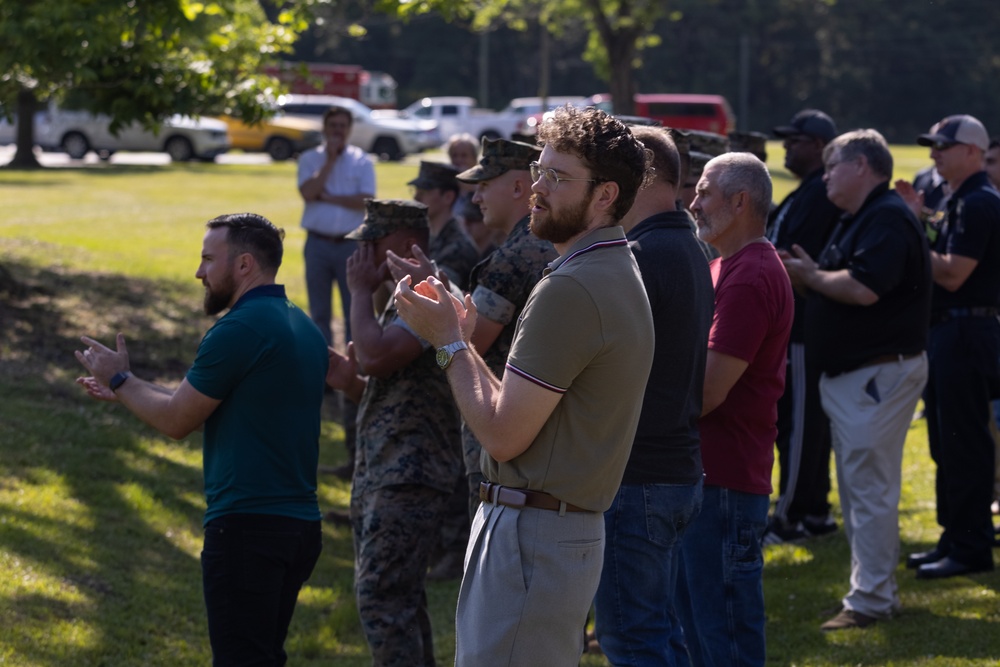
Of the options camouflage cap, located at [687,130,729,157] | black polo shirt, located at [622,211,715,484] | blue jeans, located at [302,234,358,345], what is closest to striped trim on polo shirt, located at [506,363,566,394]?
black polo shirt, located at [622,211,715,484]

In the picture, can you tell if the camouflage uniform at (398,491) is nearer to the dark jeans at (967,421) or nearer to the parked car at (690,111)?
the dark jeans at (967,421)

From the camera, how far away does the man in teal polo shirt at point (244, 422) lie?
4000 millimetres

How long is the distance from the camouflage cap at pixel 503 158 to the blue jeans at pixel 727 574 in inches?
54.5

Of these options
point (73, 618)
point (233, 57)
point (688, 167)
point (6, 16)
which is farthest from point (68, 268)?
point (688, 167)

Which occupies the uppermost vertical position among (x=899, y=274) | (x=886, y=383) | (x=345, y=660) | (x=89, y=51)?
(x=89, y=51)

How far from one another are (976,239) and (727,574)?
9.43 ft

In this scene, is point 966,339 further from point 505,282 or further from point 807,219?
point 505,282

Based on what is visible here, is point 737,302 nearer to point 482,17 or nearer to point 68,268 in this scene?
point 68,268

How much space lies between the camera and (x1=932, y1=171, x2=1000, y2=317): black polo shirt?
638cm

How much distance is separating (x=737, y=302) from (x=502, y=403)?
1608 millimetres

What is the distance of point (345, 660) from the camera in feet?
19.3

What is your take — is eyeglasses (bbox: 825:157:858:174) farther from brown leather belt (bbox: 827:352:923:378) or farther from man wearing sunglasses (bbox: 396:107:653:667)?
man wearing sunglasses (bbox: 396:107:653:667)

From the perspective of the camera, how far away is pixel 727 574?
4379mm

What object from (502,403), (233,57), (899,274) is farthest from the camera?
(233,57)
